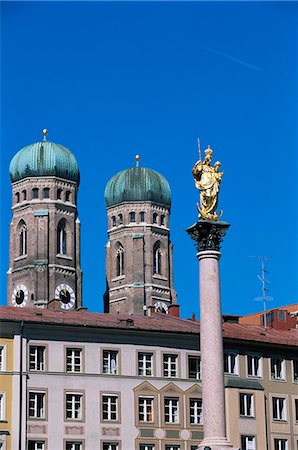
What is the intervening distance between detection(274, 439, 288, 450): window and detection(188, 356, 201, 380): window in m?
6.29

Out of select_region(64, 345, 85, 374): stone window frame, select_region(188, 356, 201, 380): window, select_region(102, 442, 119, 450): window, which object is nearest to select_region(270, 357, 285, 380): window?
select_region(188, 356, 201, 380): window

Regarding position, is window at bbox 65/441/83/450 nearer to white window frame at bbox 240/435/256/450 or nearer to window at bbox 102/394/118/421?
window at bbox 102/394/118/421

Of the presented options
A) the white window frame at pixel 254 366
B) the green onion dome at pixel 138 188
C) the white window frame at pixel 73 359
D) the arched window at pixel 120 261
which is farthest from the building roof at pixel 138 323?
the green onion dome at pixel 138 188

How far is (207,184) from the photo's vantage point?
174 ft

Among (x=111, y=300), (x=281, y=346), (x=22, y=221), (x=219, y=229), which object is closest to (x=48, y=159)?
(x=22, y=221)

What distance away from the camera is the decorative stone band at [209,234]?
172 feet

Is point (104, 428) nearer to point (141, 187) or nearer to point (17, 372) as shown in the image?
point (17, 372)

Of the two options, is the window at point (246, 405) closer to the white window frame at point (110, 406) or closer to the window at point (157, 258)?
the white window frame at point (110, 406)

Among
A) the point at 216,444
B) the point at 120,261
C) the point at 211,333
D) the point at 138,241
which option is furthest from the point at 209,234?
the point at 120,261

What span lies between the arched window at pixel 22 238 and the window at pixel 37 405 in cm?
10647

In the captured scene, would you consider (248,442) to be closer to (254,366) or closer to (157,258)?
(254,366)

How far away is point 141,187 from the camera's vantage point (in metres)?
193

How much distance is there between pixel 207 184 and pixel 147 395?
86.9 ft

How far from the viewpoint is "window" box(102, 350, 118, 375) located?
7612 centimetres
